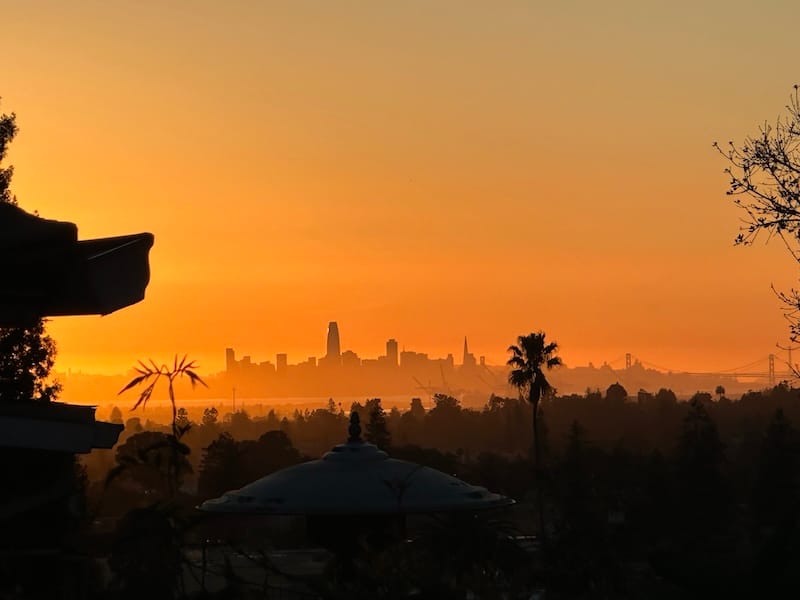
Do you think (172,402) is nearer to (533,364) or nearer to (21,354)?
(21,354)

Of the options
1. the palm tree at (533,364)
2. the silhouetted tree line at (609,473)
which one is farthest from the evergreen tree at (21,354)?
the palm tree at (533,364)

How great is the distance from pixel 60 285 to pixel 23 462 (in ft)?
1.56

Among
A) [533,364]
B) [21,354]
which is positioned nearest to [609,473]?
[533,364]

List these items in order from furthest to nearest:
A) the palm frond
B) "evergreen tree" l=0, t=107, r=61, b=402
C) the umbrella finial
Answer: "evergreen tree" l=0, t=107, r=61, b=402 → the umbrella finial → the palm frond

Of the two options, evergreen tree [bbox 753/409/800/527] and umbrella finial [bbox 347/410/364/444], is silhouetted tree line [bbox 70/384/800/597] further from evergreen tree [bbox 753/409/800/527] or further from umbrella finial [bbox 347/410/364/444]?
→ umbrella finial [bbox 347/410/364/444]

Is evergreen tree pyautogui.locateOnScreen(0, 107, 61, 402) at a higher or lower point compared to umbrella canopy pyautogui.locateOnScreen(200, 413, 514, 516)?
higher

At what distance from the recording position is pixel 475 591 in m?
3.13

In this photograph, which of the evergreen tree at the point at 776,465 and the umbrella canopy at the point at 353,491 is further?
the evergreen tree at the point at 776,465

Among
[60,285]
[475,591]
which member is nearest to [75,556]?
[60,285]

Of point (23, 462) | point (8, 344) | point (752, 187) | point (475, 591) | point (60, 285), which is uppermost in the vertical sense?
point (752, 187)

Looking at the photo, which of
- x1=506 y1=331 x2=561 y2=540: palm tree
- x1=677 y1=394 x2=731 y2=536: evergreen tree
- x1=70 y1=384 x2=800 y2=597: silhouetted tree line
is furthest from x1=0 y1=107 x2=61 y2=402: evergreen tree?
x1=677 y1=394 x2=731 y2=536: evergreen tree

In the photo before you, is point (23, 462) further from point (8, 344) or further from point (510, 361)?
point (510, 361)

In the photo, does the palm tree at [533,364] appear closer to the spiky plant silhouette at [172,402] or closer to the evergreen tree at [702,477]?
the evergreen tree at [702,477]

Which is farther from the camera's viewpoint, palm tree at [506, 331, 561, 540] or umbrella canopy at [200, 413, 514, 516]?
palm tree at [506, 331, 561, 540]
